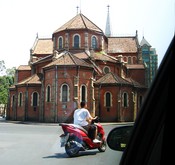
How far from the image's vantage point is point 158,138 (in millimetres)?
1563

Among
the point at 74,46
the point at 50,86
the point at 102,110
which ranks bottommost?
the point at 102,110

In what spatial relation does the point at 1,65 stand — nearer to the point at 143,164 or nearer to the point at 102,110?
the point at 102,110

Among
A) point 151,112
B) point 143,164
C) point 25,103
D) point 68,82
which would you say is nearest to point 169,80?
point 151,112

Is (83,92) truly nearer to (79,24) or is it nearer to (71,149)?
(79,24)

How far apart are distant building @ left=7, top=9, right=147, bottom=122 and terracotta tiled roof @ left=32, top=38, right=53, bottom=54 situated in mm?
4718

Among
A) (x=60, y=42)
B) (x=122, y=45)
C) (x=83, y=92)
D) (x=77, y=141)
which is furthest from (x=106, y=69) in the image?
(x=77, y=141)

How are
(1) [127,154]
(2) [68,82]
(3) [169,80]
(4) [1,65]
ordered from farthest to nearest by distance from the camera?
(4) [1,65], (2) [68,82], (1) [127,154], (3) [169,80]

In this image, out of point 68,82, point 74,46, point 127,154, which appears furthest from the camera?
point 74,46

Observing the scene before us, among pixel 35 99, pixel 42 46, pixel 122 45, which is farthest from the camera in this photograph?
pixel 122 45

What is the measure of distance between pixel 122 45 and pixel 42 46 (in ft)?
42.9

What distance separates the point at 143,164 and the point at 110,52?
4593cm

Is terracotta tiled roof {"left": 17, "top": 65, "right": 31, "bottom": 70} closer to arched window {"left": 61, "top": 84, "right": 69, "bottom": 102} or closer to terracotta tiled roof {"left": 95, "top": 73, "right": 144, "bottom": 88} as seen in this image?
terracotta tiled roof {"left": 95, "top": 73, "right": 144, "bottom": 88}

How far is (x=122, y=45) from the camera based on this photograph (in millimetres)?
49125

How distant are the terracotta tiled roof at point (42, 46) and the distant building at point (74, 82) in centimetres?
472
